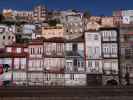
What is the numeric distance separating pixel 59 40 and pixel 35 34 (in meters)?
15.2

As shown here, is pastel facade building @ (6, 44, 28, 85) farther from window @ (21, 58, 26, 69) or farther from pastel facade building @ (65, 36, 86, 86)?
pastel facade building @ (65, 36, 86, 86)

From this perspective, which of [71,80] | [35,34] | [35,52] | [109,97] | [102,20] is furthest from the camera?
[102,20]

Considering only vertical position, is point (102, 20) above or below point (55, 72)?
above

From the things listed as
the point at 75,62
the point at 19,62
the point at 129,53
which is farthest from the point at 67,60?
the point at 129,53

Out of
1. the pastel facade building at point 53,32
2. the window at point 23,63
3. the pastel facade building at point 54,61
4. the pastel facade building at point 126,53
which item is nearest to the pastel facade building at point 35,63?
the pastel facade building at point 54,61

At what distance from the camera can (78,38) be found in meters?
62.2

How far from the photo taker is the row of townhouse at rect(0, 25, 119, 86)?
57.3 m

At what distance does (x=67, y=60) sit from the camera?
59.3 m

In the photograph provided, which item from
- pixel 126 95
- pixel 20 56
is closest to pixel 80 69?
pixel 20 56

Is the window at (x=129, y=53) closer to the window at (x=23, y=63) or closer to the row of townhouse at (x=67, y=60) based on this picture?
the row of townhouse at (x=67, y=60)

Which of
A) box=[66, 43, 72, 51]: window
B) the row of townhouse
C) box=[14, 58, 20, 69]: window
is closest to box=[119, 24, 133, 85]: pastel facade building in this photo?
the row of townhouse

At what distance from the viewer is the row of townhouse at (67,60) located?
188 feet

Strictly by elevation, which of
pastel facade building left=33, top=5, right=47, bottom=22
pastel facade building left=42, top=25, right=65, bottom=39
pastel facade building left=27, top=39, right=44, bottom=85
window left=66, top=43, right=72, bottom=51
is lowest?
pastel facade building left=27, top=39, right=44, bottom=85

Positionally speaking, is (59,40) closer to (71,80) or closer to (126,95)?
(71,80)
